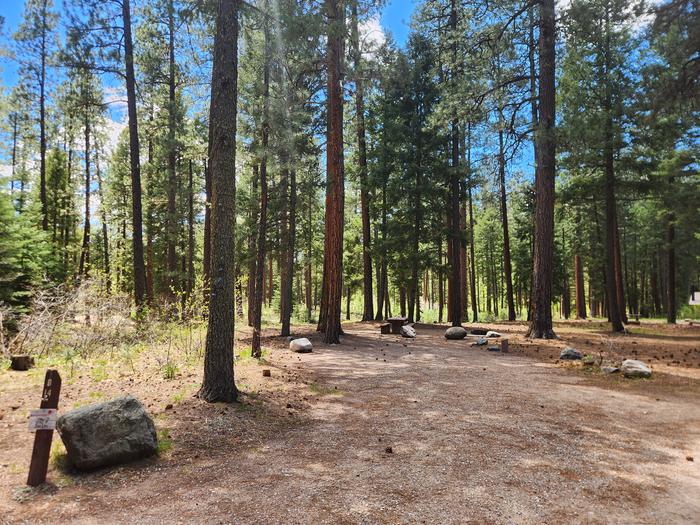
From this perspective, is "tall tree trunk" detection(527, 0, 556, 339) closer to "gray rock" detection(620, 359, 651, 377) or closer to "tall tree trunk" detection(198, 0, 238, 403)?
"gray rock" detection(620, 359, 651, 377)

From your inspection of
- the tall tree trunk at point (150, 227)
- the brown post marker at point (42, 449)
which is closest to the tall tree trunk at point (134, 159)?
the tall tree trunk at point (150, 227)

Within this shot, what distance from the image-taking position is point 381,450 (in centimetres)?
442

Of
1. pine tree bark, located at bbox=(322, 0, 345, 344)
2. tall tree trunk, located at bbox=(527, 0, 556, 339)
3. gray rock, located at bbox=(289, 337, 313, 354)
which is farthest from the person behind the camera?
tall tree trunk, located at bbox=(527, 0, 556, 339)

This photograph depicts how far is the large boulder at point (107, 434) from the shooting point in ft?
12.7

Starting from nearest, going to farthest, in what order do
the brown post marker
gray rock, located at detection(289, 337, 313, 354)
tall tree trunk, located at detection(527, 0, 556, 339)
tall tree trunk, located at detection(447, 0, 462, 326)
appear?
1. the brown post marker
2. gray rock, located at detection(289, 337, 313, 354)
3. tall tree trunk, located at detection(527, 0, 556, 339)
4. tall tree trunk, located at detection(447, 0, 462, 326)

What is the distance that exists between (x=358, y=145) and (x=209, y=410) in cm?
1879

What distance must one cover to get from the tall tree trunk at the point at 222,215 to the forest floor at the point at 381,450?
53 centimetres

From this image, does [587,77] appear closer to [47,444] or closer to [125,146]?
[47,444]

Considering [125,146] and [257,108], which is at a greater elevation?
[125,146]

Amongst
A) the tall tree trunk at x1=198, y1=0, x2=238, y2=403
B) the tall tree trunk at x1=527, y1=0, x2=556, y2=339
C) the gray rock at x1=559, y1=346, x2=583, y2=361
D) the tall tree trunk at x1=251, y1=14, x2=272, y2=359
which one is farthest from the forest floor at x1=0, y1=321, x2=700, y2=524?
the tall tree trunk at x1=527, y1=0, x2=556, y2=339

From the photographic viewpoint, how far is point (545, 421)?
5305 millimetres

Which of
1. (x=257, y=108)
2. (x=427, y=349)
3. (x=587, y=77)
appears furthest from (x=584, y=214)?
(x=257, y=108)

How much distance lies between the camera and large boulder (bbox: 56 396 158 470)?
386 cm

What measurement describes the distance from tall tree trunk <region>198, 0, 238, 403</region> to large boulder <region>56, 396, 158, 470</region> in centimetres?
152
